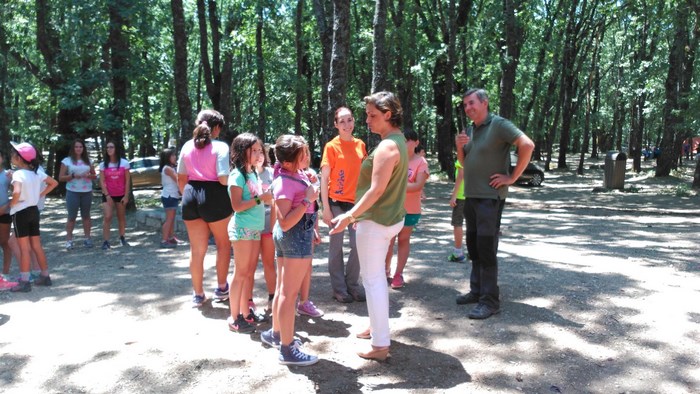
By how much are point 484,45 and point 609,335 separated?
1885 centimetres

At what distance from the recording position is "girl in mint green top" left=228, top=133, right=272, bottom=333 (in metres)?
4.44

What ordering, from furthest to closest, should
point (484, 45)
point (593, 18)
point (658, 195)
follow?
point (593, 18), point (484, 45), point (658, 195)

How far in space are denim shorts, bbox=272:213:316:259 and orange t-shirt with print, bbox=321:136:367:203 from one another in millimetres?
1201

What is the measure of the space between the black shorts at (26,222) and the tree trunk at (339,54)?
16.7 ft

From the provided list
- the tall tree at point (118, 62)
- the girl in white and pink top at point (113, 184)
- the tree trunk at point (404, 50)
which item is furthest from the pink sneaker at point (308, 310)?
the tree trunk at point (404, 50)

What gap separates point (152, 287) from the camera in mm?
6336

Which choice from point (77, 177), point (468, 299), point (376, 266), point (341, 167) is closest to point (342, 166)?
point (341, 167)

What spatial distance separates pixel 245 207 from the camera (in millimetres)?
4414

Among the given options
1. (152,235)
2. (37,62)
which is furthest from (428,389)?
(37,62)

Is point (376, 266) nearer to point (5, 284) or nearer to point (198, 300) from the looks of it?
point (198, 300)

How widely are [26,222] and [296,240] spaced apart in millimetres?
3892

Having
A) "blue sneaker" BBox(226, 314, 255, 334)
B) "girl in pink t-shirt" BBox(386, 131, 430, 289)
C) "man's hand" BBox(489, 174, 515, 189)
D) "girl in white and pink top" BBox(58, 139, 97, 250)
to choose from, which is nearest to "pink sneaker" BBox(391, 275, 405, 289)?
"girl in pink t-shirt" BBox(386, 131, 430, 289)

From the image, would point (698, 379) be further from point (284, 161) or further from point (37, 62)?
point (37, 62)

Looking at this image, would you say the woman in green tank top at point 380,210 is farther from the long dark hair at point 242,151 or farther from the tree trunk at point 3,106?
the tree trunk at point 3,106
